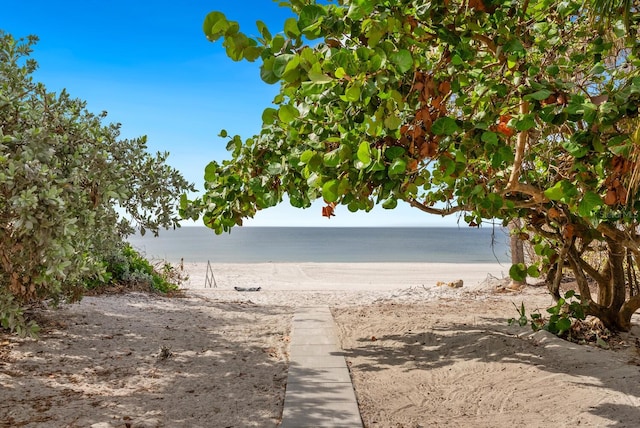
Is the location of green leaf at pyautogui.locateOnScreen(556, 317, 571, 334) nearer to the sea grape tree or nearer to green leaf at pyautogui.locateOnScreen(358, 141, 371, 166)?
the sea grape tree

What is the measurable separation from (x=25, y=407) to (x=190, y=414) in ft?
5.27

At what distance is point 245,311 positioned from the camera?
9.92 meters

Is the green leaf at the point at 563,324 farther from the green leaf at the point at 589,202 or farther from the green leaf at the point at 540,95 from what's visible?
the green leaf at the point at 540,95

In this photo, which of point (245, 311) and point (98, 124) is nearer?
point (98, 124)

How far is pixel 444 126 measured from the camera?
11.4 feet

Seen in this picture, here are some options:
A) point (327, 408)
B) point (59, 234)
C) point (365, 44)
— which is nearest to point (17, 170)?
point (59, 234)

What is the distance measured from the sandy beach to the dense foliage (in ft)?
3.76

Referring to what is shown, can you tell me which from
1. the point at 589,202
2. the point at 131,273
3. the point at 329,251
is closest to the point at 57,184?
the point at 589,202

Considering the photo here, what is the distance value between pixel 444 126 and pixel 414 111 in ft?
1.65

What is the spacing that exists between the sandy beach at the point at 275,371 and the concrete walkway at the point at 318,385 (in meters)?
0.14

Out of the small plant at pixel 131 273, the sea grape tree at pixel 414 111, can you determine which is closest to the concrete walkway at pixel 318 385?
the sea grape tree at pixel 414 111

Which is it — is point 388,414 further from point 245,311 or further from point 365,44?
point 245,311

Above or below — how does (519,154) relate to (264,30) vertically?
below

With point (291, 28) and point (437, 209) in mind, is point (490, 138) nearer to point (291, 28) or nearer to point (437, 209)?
point (291, 28)
